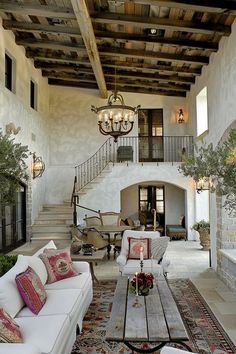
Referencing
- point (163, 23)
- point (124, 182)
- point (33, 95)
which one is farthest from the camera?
point (124, 182)

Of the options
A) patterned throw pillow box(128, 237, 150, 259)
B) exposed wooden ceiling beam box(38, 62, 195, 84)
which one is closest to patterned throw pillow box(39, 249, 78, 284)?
patterned throw pillow box(128, 237, 150, 259)

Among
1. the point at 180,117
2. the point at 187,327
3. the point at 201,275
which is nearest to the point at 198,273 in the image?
the point at 201,275

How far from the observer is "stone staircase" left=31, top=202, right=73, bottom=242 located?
10461 millimetres

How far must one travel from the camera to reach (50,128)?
13117mm

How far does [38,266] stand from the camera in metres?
4.60

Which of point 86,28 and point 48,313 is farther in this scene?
point 86,28

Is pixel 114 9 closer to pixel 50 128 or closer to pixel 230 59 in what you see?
pixel 230 59

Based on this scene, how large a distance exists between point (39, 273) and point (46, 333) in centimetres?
146

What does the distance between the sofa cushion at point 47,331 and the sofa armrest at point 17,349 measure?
21 centimetres

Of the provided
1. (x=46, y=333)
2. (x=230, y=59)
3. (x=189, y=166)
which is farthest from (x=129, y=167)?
(x=46, y=333)

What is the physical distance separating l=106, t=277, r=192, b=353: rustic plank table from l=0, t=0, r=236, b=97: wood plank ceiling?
176 inches

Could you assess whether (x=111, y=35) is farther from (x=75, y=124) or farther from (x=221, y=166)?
(x=75, y=124)

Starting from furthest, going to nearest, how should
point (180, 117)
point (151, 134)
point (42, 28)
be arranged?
point (151, 134)
point (180, 117)
point (42, 28)

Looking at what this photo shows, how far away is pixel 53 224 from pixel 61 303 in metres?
7.05
